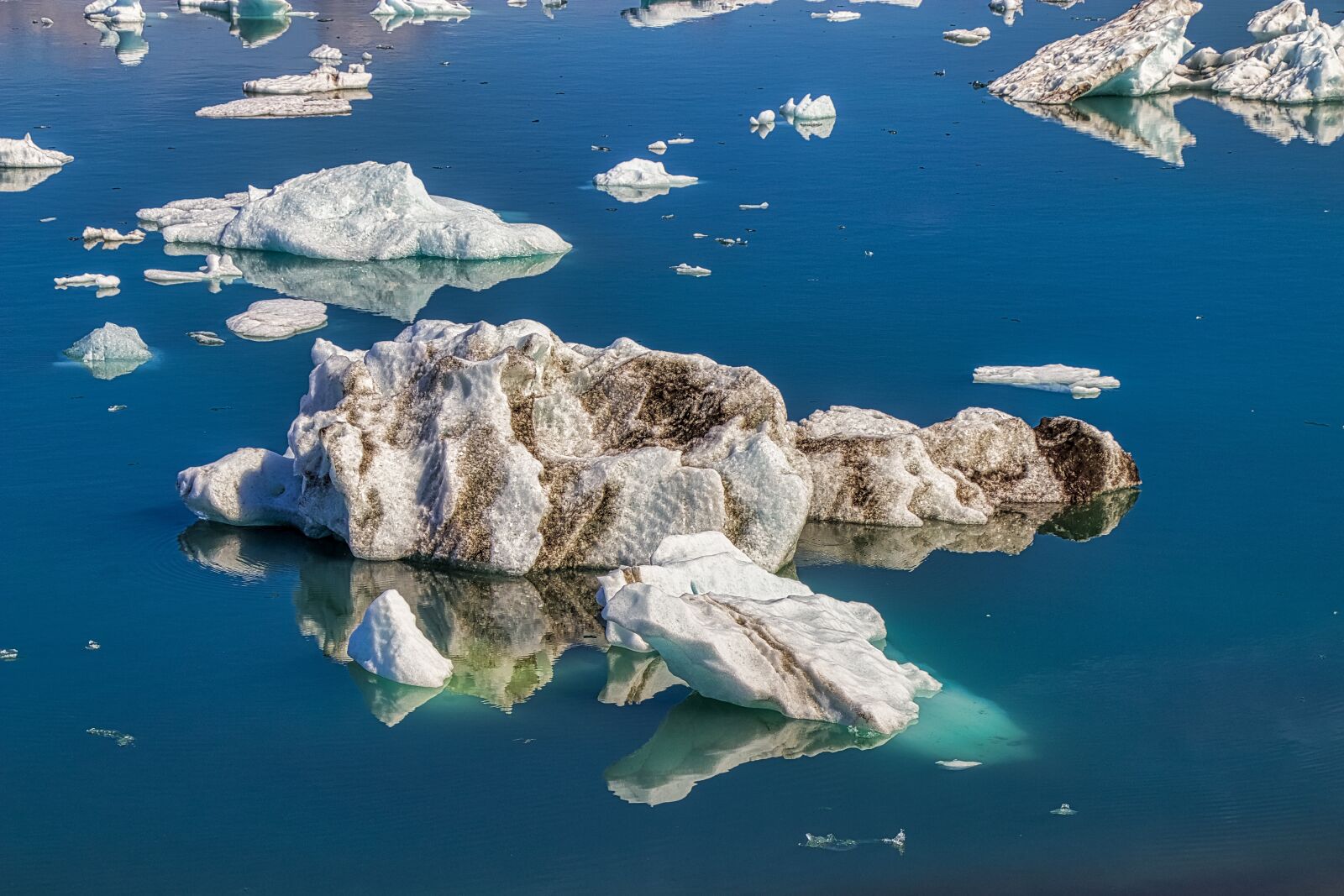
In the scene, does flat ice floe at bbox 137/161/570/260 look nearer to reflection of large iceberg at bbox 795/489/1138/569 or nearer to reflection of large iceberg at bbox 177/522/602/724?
reflection of large iceberg at bbox 177/522/602/724

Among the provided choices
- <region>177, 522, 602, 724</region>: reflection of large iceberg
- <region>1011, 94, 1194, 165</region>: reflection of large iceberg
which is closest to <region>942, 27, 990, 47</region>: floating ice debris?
<region>1011, 94, 1194, 165</region>: reflection of large iceberg

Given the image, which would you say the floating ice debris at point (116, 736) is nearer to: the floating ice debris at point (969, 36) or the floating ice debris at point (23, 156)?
the floating ice debris at point (23, 156)

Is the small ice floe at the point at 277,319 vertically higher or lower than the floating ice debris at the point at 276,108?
higher

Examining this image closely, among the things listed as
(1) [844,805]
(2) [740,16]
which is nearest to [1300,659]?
(1) [844,805]

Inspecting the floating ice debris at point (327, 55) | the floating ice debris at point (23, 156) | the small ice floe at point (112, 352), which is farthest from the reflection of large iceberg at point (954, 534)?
the floating ice debris at point (327, 55)

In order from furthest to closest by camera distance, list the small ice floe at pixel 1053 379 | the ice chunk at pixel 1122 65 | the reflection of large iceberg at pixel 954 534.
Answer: the ice chunk at pixel 1122 65
the small ice floe at pixel 1053 379
the reflection of large iceberg at pixel 954 534

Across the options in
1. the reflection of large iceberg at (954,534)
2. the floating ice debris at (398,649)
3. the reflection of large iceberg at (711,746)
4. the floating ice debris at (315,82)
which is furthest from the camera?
the floating ice debris at (315,82)
